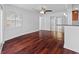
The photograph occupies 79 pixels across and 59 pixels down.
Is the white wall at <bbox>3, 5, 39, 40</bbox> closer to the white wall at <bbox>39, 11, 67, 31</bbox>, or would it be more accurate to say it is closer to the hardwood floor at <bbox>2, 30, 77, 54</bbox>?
the white wall at <bbox>39, 11, 67, 31</bbox>

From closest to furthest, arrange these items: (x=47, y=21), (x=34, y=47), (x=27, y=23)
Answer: (x=34, y=47)
(x=27, y=23)
(x=47, y=21)

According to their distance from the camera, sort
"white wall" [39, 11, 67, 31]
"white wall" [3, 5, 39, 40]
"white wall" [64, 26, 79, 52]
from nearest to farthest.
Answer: "white wall" [64, 26, 79, 52] < "white wall" [3, 5, 39, 40] < "white wall" [39, 11, 67, 31]

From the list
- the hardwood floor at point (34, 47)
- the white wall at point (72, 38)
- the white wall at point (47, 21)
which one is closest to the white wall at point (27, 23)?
the white wall at point (47, 21)

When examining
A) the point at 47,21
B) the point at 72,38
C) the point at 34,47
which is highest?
the point at 47,21

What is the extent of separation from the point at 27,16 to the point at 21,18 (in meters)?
0.67

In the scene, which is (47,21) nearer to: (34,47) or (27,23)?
(27,23)

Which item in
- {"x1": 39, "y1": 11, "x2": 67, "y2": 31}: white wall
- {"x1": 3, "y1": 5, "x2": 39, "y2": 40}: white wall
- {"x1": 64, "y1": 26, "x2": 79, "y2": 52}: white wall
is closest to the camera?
{"x1": 64, "y1": 26, "x2": 79, "y2": 52}: white wall

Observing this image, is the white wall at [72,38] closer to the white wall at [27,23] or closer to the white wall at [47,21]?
the white wall at [27,23]

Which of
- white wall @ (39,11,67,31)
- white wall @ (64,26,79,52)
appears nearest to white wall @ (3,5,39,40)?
white wall @ (39,11,67,31)

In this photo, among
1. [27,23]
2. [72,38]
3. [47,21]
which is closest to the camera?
[72,38]

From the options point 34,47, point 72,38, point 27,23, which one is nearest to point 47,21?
point 27,23

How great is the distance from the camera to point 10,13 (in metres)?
4.60
